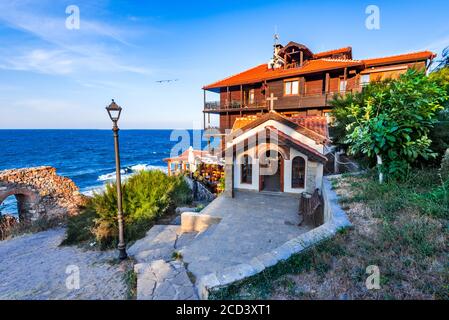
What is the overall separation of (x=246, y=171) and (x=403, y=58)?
17.7 metres

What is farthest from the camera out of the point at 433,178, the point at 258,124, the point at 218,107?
the point at 218,107

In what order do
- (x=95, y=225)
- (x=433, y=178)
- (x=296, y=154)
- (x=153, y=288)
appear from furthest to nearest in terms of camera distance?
1. (x=296, y=154)
2. (x=95, y=225)
3. (x=433, y=178)
4. (x=153, y=288)

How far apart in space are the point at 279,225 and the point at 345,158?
8.37m

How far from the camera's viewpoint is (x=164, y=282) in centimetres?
401

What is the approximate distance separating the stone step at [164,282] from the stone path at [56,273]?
55 cm

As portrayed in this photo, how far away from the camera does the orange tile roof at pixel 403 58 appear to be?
1692cm

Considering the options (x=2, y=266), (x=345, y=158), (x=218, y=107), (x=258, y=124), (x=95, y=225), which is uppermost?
(x=218, y=107)

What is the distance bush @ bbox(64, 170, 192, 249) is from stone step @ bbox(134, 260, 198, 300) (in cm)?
309

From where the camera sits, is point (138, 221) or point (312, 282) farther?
point (138, 221)

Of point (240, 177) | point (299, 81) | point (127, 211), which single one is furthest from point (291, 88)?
point (127, 211)

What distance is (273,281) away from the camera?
10.7 feet

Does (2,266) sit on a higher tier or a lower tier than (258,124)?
lower

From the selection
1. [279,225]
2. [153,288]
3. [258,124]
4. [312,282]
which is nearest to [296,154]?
[258,124]
